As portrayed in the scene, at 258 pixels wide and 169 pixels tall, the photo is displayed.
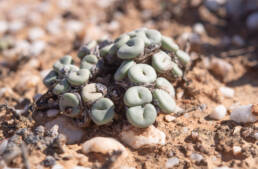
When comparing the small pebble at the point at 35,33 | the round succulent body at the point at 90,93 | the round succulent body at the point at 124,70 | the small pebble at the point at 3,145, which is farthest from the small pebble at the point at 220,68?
the small pebble at the point at 35,33

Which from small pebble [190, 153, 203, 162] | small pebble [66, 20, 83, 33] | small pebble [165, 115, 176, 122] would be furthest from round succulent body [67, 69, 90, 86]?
small pebble [66, 20, 83, 33]

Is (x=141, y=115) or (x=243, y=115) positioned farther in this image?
(x=243, y=115)

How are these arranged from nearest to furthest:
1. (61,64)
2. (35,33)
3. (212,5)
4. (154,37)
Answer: (154,37) < (61,64) < (212,5) < (35,33)

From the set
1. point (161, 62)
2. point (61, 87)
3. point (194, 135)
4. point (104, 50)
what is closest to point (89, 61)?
point (104, 50)

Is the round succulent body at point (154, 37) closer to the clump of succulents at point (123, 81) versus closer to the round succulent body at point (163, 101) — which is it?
the clump of succulents at point (123, 81)

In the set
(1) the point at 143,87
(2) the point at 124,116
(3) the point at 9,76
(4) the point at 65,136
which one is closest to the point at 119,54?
(1) the point at 143,87

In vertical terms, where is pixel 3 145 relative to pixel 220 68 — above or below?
below

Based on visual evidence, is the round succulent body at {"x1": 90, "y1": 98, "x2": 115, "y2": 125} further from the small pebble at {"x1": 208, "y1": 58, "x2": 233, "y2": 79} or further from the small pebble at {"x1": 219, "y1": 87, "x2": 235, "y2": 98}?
the small pebble at {"x1": 208, "y1": 58, "x2": 233, "y2": 79}

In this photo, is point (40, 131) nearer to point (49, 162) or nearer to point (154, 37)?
point (49, 162)
